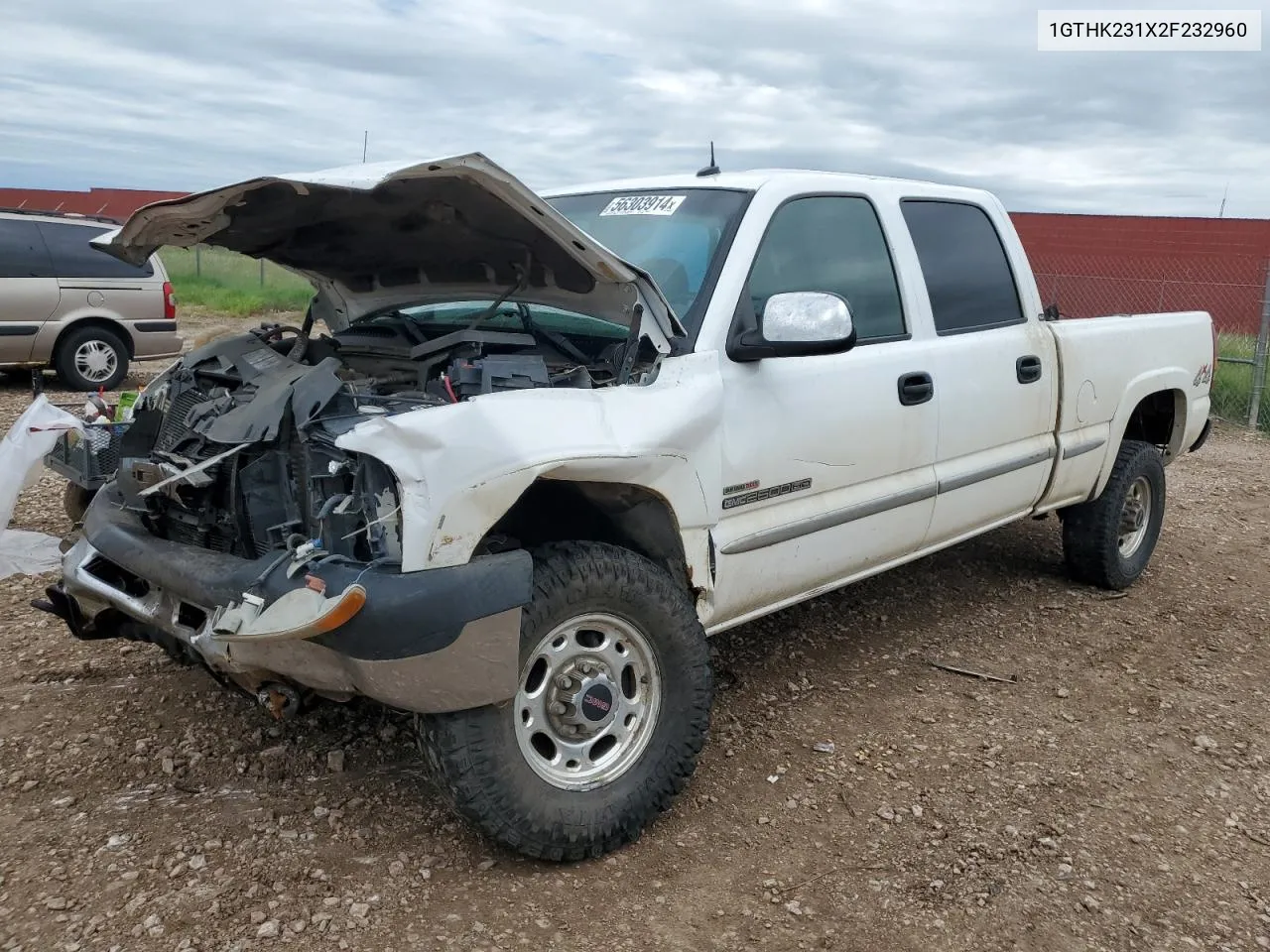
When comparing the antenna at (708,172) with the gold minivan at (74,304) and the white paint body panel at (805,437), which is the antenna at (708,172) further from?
the gold minivan at (74,304)

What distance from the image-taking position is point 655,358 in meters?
3.15

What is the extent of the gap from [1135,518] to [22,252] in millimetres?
10094

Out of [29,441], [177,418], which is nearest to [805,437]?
[177,418]

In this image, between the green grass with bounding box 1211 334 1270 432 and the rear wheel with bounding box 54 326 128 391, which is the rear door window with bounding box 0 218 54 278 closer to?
the rear wheel with bounding box 54 326 128 391

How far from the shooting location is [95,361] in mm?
10992

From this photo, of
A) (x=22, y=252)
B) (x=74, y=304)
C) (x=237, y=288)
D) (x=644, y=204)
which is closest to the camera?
(x=644, y=204)

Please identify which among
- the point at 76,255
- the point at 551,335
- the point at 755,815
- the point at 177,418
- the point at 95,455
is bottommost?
the point at 755,815

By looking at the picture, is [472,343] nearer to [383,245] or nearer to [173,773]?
[383,245]

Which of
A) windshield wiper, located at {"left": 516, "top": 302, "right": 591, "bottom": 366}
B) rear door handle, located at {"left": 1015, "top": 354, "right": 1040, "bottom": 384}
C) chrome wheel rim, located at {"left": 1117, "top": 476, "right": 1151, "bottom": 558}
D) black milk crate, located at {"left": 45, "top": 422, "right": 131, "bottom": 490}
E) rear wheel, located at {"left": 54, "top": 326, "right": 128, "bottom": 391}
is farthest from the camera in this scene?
rear wheel, located at {"left": 54, "top": 326, "right": 128, "bottom": 391}

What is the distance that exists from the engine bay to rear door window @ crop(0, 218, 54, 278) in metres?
8.02

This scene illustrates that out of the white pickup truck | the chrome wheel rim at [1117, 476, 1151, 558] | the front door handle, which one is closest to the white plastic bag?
the white pickup truck

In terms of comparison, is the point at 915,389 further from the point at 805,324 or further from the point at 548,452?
the point at 548,452

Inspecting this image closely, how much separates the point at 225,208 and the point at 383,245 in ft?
1.96

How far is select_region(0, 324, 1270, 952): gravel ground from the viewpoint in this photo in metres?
2.67
